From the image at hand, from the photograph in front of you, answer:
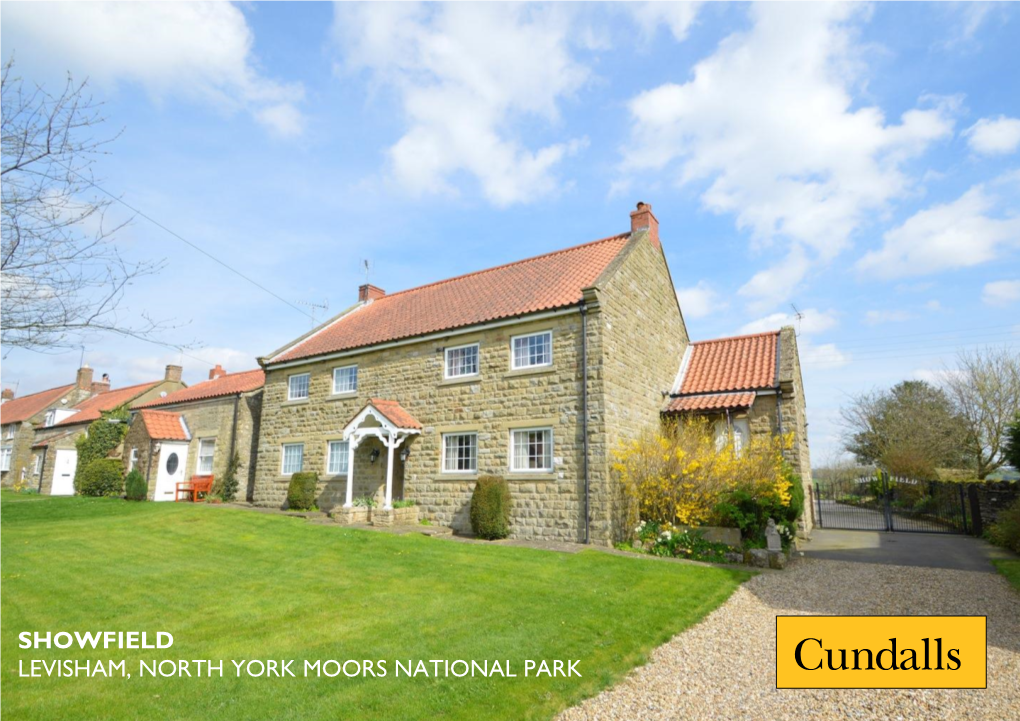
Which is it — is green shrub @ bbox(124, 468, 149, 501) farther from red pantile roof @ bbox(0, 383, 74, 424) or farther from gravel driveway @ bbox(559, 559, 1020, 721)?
gravel driveway @ bbox(559, 559, 1020, 721)

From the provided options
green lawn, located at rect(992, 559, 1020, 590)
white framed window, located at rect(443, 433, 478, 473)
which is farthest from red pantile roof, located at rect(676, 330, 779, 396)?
white framed window, located at rect(443, 433, 478, 473)

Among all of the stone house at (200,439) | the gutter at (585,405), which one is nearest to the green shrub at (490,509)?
the gutter at (585,405)

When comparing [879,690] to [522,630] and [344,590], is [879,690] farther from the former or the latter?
[344,590]

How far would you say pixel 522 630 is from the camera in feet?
25.6

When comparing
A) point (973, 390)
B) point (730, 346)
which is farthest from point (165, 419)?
point (973, 390)

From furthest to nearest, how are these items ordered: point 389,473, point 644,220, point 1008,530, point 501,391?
point 644,220 < point 389,473 < point 501,391 < point 1008,530

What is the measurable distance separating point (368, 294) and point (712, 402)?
16.9m

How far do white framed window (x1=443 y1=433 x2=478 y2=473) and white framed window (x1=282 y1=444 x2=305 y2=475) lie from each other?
23.6ft

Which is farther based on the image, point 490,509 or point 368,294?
point 368,294

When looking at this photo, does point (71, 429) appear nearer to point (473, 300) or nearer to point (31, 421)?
point (31, 421)

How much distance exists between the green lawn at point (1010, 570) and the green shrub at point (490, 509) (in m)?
10.7

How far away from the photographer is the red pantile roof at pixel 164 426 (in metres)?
27.0

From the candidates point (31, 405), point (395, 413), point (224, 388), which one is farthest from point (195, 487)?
point (31, 405)

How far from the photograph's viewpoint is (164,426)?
1097 inches
